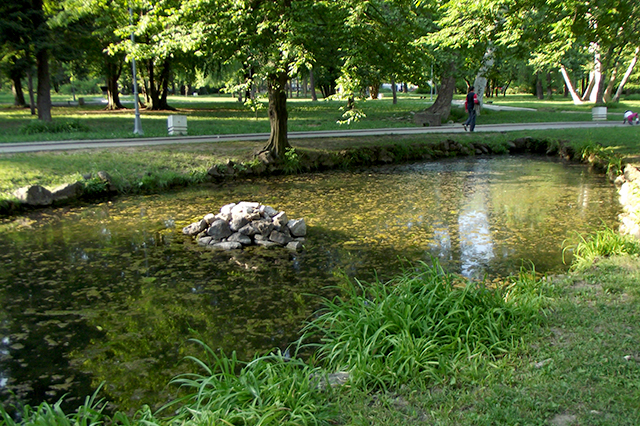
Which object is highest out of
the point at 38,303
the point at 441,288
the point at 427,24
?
the point at 427,24

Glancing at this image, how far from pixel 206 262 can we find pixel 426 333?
453 centimetres

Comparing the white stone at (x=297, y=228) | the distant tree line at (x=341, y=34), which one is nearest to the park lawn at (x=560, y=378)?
the white stone at (x=297, y=228)

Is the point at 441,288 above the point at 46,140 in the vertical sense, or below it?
below

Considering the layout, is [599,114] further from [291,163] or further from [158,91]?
[158,91]

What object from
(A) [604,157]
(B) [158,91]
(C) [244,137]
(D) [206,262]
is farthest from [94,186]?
(B) [158,91]

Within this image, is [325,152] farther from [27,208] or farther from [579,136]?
Answer: [579,136]

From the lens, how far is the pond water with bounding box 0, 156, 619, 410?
223 inches

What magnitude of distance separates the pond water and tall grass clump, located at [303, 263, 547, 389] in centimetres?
105

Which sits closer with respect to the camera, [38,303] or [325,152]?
[38,303]

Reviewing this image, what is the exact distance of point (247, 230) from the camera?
974 centimetres

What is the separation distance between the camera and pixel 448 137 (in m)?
21.3

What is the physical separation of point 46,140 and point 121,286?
12660 millimetres

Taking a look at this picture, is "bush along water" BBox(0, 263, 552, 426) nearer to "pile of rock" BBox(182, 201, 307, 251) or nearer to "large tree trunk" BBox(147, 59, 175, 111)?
"pile of rock" BBox(182, 201, 307, 251)

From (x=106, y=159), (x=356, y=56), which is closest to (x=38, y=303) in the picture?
(x=106, y=159)
